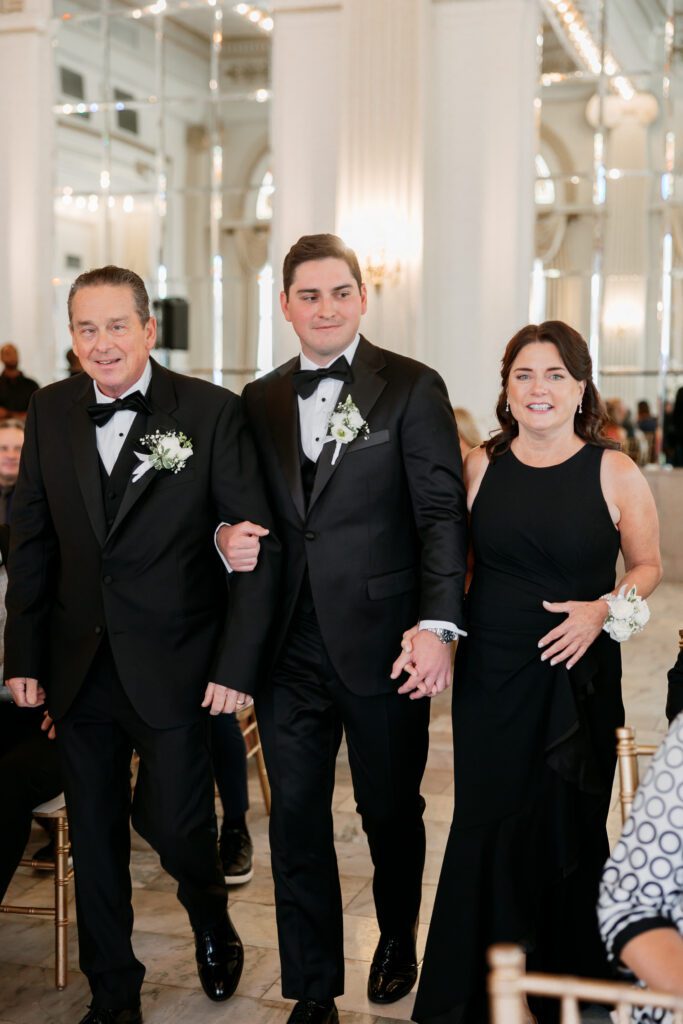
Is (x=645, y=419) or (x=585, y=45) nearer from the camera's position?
(x=585, y=45)

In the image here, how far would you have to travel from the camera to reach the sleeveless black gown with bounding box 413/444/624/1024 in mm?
2842

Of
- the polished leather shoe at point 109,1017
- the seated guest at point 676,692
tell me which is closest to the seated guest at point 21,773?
the polished leather shoe at point 109,1017

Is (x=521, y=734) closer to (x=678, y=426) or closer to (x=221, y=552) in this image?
(x=221, y=552)

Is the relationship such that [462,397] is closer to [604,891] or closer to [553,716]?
[553,716]

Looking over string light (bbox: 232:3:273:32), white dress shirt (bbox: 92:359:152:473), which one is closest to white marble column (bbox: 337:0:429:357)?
string light (bbox: 232:3:273:32)

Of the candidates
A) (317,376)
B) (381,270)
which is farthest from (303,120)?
(317,376)

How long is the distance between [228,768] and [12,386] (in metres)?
6.98

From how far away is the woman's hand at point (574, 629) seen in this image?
2771 millimetres

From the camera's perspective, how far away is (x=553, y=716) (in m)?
2.84

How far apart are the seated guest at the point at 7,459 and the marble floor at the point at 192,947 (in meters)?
1.54

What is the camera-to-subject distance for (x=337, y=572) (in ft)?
9.68

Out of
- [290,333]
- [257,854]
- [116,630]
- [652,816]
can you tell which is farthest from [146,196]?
[652,816]

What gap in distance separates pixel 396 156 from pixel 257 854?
25.0 feet

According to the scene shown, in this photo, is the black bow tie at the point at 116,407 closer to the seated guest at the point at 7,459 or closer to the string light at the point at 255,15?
the seated guest at the point at 7,459
